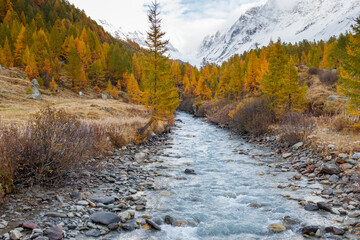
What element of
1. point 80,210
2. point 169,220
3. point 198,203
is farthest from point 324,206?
point 80,210

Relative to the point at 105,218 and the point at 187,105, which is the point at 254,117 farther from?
the point at 187,105

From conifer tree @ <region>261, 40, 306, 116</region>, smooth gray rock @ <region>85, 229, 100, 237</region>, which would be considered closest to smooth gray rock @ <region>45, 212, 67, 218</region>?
smooth gray rock @ <region>85, 229, 100, 237</region>

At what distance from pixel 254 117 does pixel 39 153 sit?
17.2 meters

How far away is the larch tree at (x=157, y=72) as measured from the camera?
56.0ft

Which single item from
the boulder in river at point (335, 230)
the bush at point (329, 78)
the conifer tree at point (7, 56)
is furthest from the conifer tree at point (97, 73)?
the boulder in river at point (335, 230)

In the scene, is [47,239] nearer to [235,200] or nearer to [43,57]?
[235,200]

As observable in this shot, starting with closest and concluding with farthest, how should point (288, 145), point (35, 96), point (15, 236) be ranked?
point (15, 236), point (288, 145), point (35, 96)

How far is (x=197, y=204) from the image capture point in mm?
6719

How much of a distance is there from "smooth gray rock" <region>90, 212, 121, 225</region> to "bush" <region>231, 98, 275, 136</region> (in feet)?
51.0

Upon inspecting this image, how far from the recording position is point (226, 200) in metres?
7.07

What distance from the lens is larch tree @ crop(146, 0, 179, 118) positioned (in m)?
17.1

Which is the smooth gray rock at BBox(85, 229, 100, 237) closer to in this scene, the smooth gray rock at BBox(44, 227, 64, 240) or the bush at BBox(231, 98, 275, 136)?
the smooth gray rock at BBox(44, 227, 64, 240)

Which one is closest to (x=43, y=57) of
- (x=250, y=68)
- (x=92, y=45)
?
(x=92, y=45)

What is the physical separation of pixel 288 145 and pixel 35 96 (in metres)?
33.2
